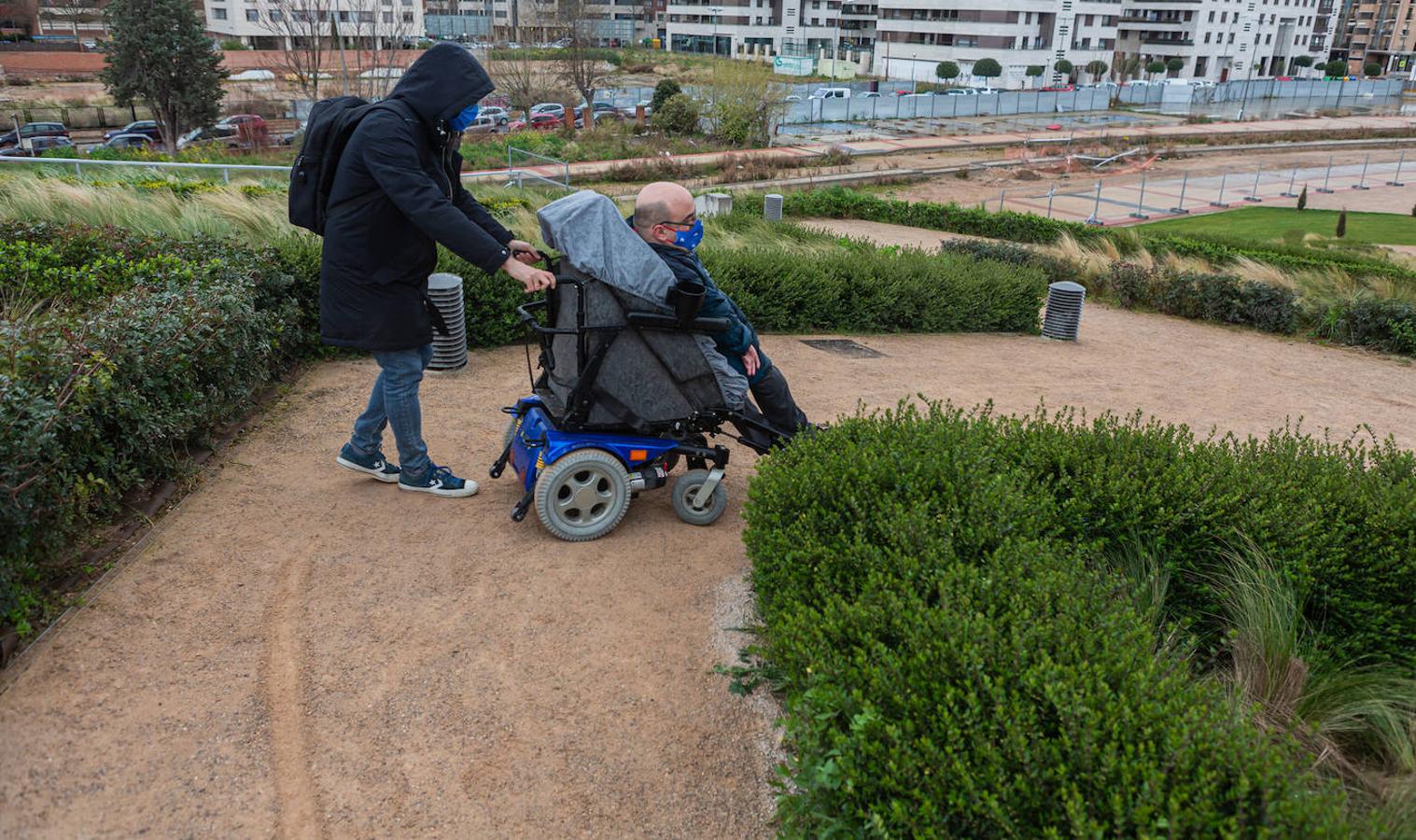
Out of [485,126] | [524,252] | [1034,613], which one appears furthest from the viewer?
[485,126]

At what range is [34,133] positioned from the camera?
111 feet

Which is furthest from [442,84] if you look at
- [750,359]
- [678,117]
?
[678,117]

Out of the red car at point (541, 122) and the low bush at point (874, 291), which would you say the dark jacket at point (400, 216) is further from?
the red car at point (541, 122)

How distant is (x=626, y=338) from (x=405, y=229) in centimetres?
113

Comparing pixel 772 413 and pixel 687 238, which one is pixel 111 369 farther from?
pixel 772 413

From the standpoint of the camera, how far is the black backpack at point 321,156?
4477 millimetres

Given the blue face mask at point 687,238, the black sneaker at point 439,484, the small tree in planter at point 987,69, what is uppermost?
the small tree in planter at point 987,69

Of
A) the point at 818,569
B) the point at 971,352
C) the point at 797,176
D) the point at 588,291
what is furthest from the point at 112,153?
the point at 818,569

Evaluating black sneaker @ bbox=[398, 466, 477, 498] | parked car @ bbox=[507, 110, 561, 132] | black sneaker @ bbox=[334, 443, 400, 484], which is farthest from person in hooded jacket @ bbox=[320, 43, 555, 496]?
parked car @ bbox=[507, 110, 561, 132]

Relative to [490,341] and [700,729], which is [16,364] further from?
[490,341]

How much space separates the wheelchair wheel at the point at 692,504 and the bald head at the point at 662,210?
1.17 meters

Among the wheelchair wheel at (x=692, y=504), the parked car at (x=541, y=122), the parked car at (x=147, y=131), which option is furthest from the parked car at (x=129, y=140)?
the wheelchair wheel at (x=692, y=504)

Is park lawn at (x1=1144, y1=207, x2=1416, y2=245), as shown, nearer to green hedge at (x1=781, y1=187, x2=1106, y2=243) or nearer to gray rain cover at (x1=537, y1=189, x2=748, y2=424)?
green hedge at (x1=781, y1=187, x2=1106, y2=243)

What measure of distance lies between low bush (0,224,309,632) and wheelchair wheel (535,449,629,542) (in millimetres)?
1875
